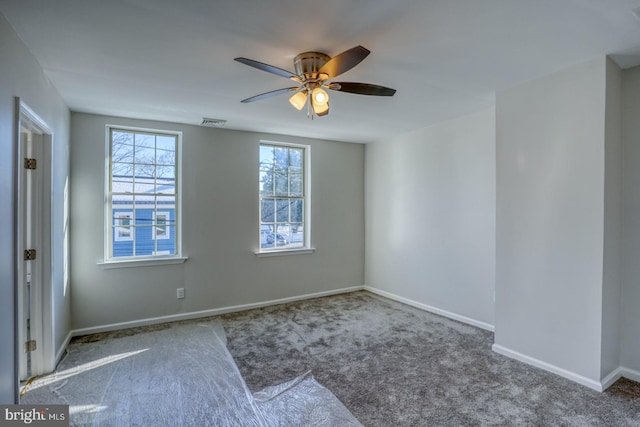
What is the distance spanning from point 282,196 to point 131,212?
197 centimetres

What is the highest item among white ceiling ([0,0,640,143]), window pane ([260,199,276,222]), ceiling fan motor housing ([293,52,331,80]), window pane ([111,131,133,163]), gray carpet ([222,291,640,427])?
white ceiling ([0,0,640,143])

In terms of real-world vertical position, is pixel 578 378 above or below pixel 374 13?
below

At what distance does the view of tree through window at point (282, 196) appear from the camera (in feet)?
15.3

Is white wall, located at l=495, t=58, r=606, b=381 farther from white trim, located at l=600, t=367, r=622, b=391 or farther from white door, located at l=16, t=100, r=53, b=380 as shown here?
white door, located at l=16, t=100, r=53, b=380

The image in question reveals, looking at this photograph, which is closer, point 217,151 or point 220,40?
point 220,40

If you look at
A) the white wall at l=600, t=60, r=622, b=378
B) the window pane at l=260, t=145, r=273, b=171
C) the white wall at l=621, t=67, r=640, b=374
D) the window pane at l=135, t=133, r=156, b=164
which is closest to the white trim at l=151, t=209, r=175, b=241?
the window pane at l=135, t=133, r=156, b=164

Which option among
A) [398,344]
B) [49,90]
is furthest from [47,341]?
[398,344]

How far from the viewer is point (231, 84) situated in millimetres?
2768

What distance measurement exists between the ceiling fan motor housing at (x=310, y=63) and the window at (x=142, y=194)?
Answer: 8.04 ft

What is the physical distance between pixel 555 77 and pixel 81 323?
518 centimetres

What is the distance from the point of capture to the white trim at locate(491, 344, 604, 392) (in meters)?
2.40

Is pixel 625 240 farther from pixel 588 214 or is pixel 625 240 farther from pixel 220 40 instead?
pixel 220 40

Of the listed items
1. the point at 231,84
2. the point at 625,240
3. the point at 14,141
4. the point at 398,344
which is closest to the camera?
the point at 14,141

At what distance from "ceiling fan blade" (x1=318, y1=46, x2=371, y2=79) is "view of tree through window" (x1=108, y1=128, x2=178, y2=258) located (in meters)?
2.74
